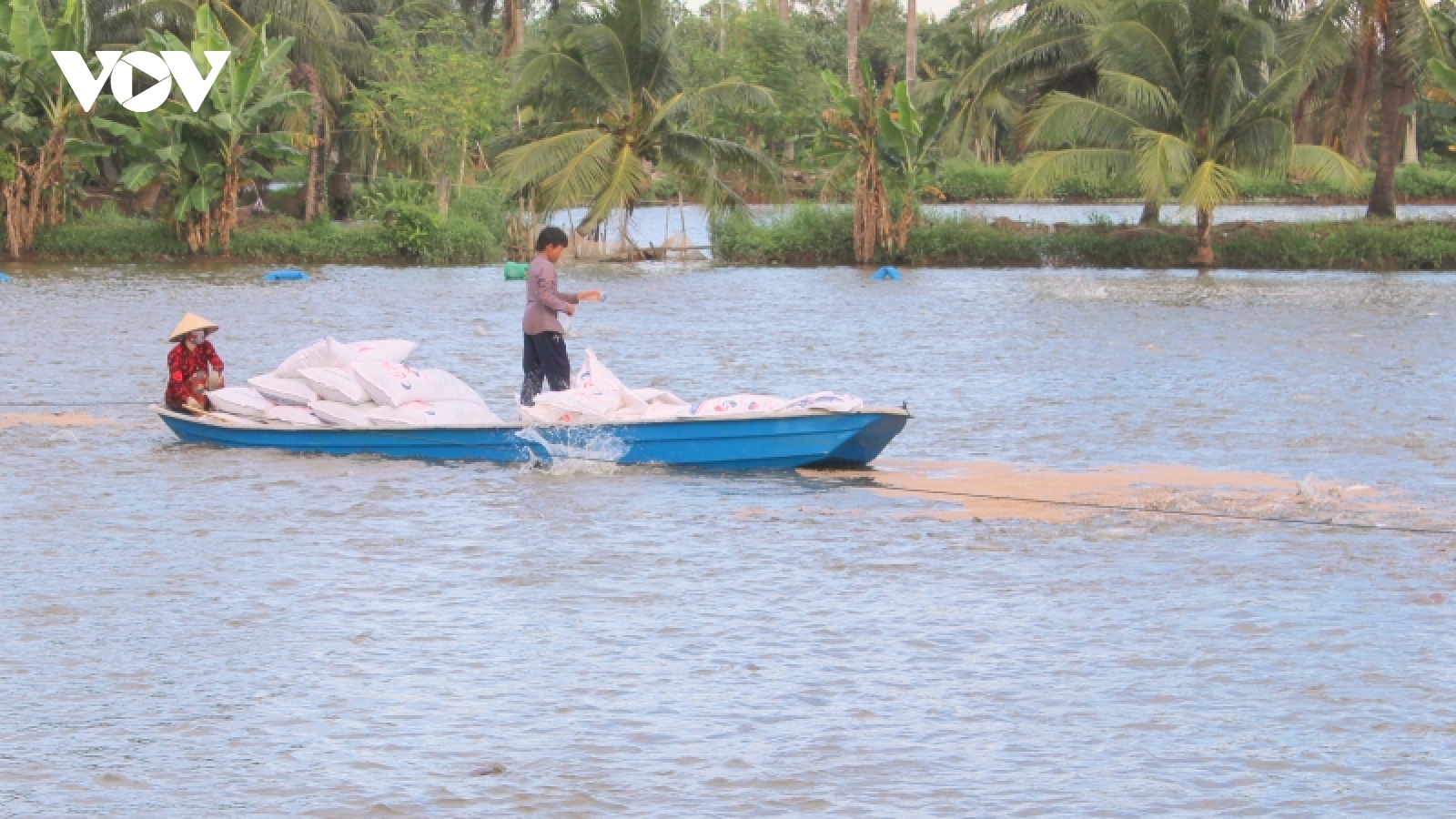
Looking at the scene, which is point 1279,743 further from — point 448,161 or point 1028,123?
point 448,161

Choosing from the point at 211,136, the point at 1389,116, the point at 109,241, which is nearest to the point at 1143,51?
the point at 1389,116

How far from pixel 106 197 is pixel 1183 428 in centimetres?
3067

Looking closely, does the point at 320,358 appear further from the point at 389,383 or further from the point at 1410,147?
the point at 1410,147

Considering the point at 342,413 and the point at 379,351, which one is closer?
the point at 342,413

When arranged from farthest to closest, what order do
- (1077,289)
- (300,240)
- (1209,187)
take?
(300,240), (1209,187), (1077,289)

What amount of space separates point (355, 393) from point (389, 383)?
0.74 ft

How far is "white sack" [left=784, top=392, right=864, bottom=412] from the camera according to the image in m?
11.1

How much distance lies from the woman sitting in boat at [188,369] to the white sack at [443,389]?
1.59m

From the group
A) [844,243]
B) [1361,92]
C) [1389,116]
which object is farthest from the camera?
[844,243]

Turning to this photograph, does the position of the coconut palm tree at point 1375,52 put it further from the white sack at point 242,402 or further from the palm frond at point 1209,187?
the white sack at point 242,402

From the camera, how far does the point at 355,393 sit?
40.5 feet

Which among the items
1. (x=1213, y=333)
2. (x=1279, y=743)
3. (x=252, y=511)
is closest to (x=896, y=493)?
(x=252, y=511)

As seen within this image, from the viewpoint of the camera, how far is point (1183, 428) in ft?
47.0

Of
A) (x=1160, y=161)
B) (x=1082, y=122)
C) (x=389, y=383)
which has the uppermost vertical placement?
(x=1082, y=122)
